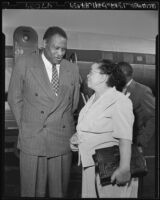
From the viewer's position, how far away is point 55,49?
2.55 m

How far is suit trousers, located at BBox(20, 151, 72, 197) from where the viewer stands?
2.48 meters

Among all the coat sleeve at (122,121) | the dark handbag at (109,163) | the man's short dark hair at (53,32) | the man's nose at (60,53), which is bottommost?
the dark handbag at (109,163)

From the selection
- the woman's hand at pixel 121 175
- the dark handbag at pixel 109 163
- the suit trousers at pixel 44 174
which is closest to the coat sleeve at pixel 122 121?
the dark handbag at pixel 109 163

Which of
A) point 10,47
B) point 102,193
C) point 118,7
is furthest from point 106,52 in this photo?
point 102,193

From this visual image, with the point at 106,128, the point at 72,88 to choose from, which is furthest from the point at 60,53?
the point at 106,128

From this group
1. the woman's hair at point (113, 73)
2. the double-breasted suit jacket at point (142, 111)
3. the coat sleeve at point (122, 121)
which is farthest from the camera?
the double-breasted suit jacket at point (142, 111)

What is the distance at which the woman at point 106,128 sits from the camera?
2.28 meters

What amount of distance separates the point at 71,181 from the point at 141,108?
0.92 metres

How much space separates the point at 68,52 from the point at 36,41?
308 mm

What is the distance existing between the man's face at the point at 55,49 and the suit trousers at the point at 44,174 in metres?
0.87

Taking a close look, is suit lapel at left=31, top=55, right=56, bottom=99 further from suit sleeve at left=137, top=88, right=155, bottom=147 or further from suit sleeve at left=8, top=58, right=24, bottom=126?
suit sleeve at left=137, top=88, right=155, bottom=147

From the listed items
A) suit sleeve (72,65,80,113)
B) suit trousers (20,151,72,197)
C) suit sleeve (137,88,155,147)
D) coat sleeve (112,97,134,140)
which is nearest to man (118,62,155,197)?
suit sleeve (137,88,155,147)

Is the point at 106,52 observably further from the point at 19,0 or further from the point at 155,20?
the point at 19,0

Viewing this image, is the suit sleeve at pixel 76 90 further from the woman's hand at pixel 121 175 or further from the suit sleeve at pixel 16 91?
the woman's hand at pixel 121 175
